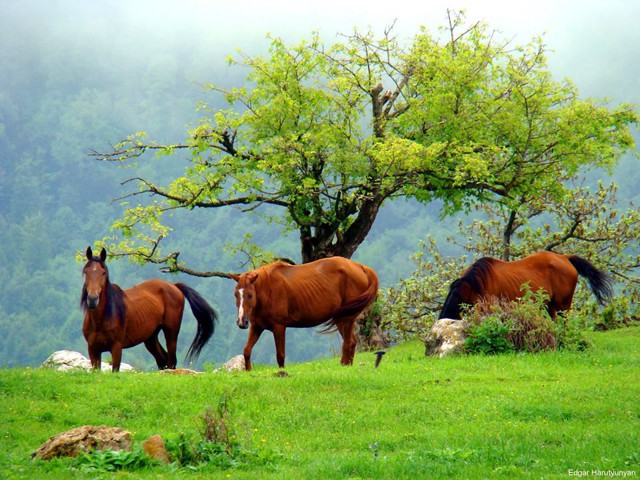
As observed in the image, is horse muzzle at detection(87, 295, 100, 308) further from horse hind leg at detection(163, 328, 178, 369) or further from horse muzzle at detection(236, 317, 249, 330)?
horse hind leg at detection(163, 328, 178, 369)

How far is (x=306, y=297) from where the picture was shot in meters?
21.4

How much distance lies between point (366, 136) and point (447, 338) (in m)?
12.8

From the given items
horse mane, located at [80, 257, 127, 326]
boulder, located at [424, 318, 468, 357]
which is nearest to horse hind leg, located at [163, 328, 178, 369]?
horse mane, located at [80, 257, 127, 326]

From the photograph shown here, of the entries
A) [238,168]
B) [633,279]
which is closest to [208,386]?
[238,168]

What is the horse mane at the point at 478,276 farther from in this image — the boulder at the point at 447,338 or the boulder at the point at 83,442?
the boulder at the point at 83,442

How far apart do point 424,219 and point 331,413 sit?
4672 inches

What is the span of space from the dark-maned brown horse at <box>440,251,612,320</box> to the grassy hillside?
154 inches

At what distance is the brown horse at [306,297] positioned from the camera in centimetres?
2078

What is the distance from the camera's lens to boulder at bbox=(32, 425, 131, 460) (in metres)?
11.7

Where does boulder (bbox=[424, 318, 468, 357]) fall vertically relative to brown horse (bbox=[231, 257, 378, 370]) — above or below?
below

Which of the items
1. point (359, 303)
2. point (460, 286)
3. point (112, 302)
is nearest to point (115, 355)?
point (112, 302)

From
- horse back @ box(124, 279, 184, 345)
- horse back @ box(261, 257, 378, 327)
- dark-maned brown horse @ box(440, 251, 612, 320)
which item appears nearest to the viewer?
horse back @ box(261, 257, 378, 327)

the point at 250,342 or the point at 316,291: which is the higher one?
the point at 316,291

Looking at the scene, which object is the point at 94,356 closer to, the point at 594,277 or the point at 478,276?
the point at 478,276
